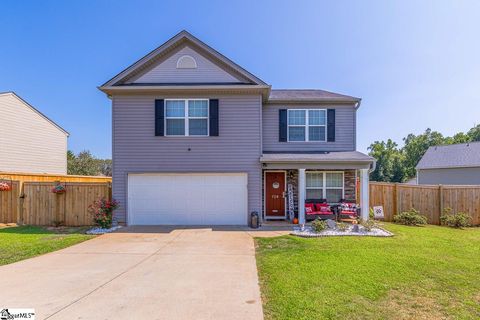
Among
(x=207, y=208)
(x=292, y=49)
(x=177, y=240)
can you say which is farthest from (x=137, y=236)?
(x=292, y=49)

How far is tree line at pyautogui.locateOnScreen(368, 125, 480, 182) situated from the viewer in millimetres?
33062

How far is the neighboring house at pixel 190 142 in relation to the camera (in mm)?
10625

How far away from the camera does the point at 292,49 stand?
12367 millimetres

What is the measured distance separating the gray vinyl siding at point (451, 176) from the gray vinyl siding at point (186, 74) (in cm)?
2214

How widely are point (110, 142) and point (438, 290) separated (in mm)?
11076

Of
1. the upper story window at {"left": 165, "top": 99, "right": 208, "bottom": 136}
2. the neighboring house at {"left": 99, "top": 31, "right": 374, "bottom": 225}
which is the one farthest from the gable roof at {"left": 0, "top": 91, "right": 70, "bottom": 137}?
the upper story window at {"left": 165, "top": 99, "right": 208, "bottom": 136}

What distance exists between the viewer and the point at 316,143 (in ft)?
38.8

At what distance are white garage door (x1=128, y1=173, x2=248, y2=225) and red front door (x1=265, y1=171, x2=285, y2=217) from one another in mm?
1613

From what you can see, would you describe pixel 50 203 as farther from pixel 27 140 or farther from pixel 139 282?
pixel 27 140

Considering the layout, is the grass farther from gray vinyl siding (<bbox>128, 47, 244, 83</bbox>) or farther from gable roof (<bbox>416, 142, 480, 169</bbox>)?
gable roof (<bbox>416, 142, 480, 169</bbox>)

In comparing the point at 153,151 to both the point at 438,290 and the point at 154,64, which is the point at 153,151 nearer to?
the point at 154,64

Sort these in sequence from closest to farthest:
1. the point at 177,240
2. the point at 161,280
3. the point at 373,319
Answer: the point at 373,319 → the point at 161,280 → the point at 177,240

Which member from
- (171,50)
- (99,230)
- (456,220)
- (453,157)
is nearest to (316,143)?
(456,220)

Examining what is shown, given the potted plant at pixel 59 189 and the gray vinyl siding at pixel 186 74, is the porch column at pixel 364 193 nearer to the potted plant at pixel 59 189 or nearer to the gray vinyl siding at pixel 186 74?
the gray vinyl siding at pixel 186 74
